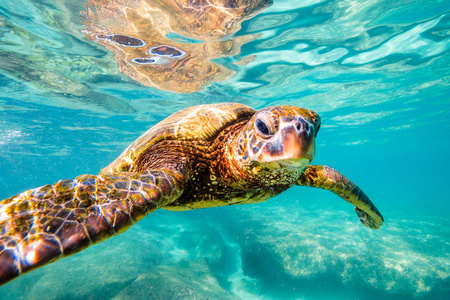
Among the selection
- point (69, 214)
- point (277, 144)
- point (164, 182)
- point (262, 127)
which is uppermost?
point (262, 127)

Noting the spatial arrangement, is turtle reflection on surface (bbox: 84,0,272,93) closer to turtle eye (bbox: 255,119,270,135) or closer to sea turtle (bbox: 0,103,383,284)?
sea turtle (bbox: 0,103,383,284)

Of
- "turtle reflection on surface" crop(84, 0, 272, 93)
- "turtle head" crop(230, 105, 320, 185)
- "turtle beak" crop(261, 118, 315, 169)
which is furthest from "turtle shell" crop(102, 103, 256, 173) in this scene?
"turtle reflection on surface" crop(84, 0, 272, 93)

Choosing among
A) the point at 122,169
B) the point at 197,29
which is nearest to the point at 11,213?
the point at 122,169

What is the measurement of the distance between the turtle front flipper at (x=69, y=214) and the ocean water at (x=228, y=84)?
7340 mm

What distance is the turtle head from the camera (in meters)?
1.84

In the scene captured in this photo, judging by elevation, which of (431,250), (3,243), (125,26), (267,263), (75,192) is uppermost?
(125,26)

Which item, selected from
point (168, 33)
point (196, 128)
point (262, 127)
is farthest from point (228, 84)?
point (262, 127)

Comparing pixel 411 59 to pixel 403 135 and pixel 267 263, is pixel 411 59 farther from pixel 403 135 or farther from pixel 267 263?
pixel 403 135

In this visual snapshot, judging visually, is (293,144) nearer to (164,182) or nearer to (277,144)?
(277,144)

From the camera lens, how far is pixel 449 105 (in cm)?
2062

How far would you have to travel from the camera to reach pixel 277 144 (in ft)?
6.24

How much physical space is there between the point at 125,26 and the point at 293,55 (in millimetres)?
7921

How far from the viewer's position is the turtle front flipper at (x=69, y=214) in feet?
4.34

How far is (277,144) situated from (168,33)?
8.97m
